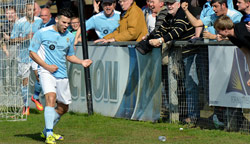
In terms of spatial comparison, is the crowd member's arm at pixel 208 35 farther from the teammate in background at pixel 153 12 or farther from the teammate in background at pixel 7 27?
the teammate in background at pixel 7 27

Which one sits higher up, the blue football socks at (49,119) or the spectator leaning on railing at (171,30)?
the spectator leaning on railing at (171,30)

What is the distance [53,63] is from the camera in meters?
9.09

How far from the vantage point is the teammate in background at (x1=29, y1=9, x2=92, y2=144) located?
8.91 m

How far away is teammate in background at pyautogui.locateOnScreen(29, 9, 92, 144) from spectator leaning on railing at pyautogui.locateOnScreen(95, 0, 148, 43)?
256 cm

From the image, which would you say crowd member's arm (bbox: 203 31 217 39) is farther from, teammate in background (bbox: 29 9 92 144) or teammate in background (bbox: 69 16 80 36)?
teammate in background (bbox: 69 16 80 36)

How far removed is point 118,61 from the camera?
1163 centimetres

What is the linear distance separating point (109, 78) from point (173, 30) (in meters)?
2.17

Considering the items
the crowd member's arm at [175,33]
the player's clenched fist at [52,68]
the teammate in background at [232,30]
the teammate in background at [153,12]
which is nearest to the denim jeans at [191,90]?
the crowd member's arm at [175,33]

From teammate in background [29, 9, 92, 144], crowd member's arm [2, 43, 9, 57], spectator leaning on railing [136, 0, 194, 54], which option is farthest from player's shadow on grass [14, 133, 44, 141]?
crowd member's arm [2, 43, 9, 57]

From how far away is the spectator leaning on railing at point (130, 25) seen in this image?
11594 millimetres

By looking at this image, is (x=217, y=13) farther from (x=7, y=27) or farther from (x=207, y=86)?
(x=7, y=27)

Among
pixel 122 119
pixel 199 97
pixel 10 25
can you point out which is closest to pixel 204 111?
pixel 199 97

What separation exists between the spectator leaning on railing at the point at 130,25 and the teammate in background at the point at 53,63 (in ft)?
8.40

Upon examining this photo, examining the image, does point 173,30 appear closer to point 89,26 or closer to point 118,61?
point 118,61
